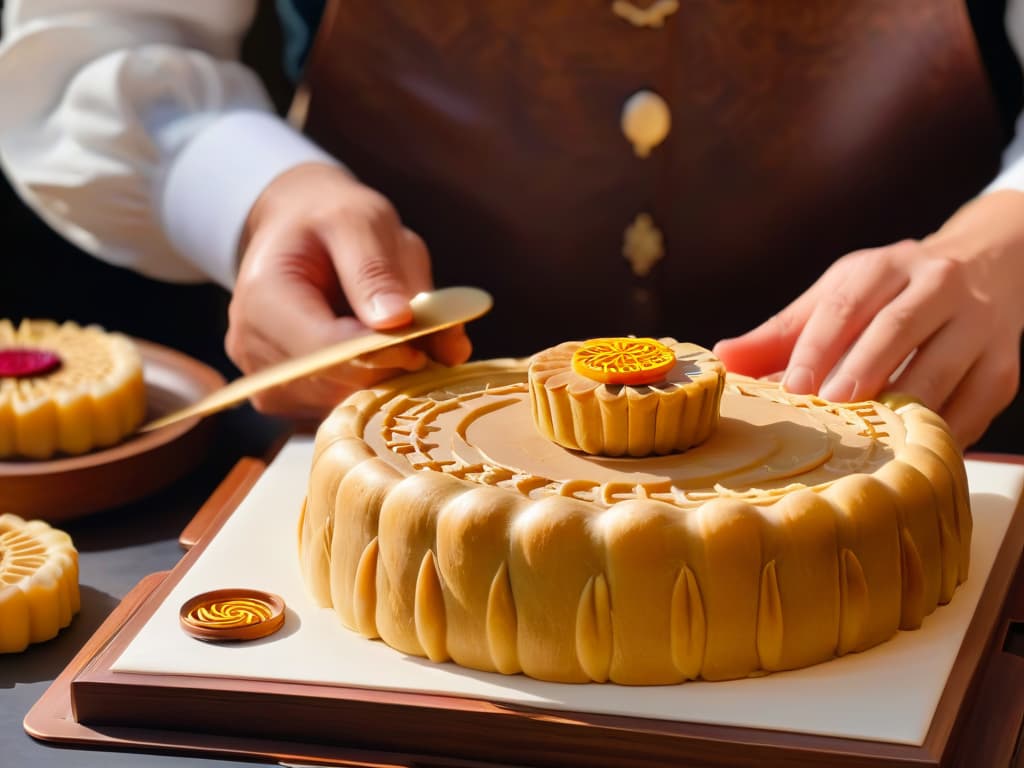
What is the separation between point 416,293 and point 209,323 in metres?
1.03

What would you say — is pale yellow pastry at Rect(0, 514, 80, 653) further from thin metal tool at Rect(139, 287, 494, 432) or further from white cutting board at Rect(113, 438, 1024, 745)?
thin metal tool at Rect(139, 287, 494, 432)

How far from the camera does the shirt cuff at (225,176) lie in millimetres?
1547

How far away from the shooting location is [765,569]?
90 centimetres

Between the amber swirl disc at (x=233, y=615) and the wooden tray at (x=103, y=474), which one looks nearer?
the amber swirl disc at (x=233, y=615)

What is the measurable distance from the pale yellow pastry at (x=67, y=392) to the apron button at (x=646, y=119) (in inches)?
23.1

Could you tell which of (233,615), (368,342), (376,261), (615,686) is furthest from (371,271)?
(615,686)

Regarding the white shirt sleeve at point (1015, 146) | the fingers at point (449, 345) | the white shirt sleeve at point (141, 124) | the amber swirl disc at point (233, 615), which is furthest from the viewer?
the white shirt sleeve at point (141, 124)

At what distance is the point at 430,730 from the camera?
34.3 inches

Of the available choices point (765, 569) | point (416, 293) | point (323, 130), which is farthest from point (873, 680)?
point (323, 130)

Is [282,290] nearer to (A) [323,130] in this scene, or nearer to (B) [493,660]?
(A) [323,130]

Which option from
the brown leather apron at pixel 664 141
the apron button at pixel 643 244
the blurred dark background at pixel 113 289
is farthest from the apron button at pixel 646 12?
the blurred dark background at pixel 113 289

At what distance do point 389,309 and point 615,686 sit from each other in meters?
0.45

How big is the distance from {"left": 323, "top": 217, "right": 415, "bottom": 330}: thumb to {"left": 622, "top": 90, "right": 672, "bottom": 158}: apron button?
30 cm

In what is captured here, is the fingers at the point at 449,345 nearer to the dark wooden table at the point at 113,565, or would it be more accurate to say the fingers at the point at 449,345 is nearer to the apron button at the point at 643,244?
the dark wooden table at the point at 113,565
